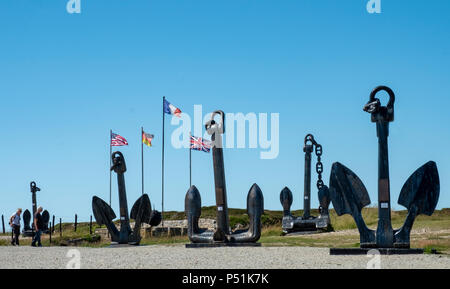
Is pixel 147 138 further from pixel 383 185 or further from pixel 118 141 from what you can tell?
pixel 383 185

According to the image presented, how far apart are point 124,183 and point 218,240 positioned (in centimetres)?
358

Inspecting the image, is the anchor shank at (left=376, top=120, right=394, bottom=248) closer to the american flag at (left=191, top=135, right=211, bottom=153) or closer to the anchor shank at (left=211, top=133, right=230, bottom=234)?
the anchor shank at (left=211, top=133, right=230, bottom=234)

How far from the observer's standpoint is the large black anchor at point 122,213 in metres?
15.1

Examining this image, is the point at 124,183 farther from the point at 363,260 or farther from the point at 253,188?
the point at 363,260

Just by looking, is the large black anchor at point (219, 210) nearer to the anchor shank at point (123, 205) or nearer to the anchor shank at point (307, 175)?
the anchor shank at point (123, 205)

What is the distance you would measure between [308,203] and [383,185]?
412 inches

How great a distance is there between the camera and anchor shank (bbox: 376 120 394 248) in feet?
34.9

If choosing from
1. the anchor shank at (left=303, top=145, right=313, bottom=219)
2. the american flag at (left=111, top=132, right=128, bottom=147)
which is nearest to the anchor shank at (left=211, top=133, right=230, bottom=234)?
the anchor shank at (left=303, top=145, right=313, bottom=219)

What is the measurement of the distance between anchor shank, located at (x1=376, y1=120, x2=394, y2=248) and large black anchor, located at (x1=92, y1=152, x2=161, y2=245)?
632cm

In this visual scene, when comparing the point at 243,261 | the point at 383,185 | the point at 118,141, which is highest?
the point at 118,141

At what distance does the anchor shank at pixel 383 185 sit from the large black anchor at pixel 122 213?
6.32 meters

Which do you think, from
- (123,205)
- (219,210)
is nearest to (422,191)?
(219,210)

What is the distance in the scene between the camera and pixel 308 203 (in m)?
21.1
